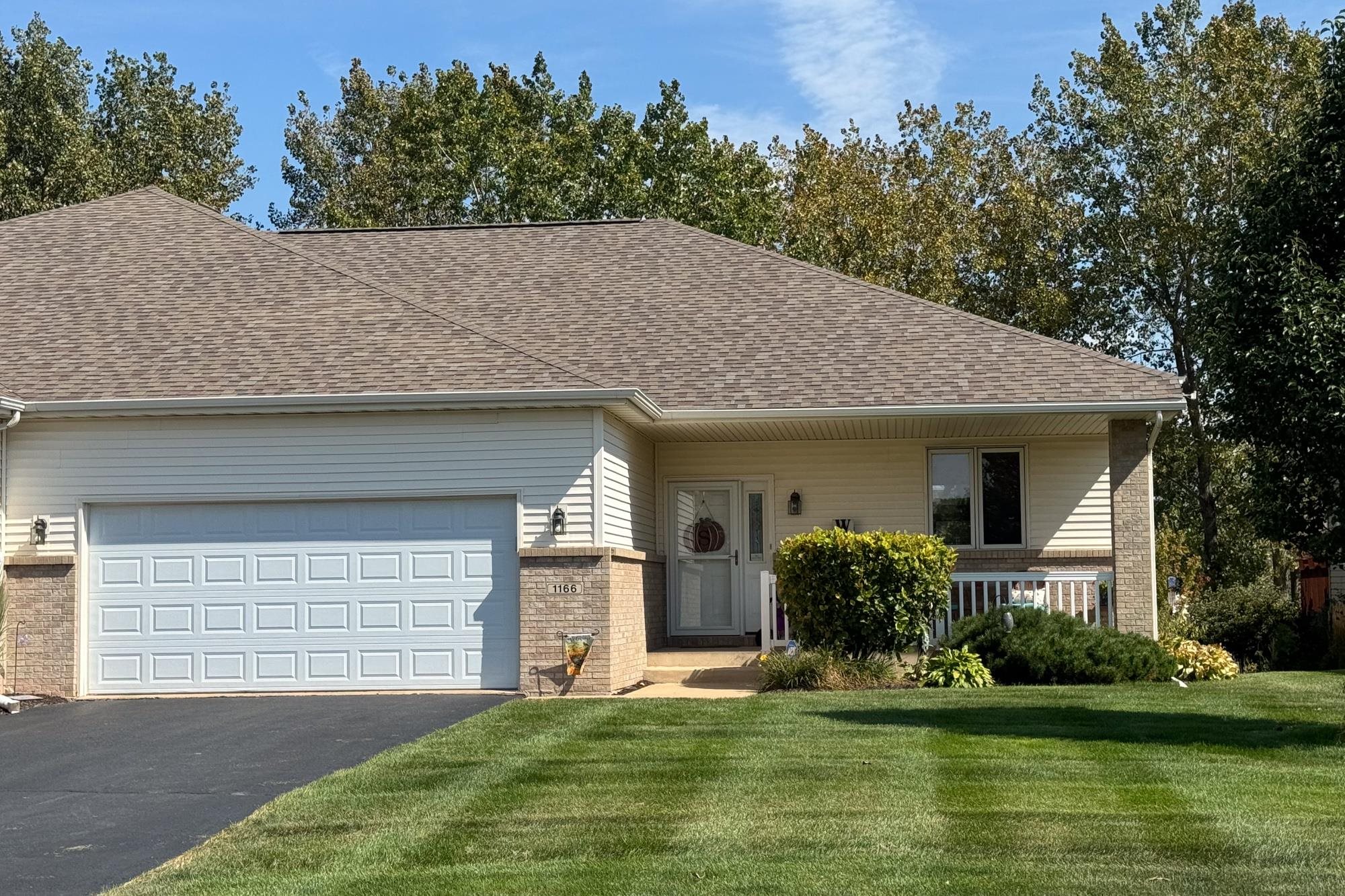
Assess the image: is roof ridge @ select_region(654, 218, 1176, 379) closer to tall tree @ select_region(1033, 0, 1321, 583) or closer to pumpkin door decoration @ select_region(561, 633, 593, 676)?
pumpkin door decoration @ select_region(561, 633, 593, 676)

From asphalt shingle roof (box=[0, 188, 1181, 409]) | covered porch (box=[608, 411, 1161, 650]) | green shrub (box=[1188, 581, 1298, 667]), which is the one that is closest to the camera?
asphalt shingle roof (box=[0, 188, 1181, 409])

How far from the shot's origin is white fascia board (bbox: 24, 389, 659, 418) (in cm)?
1521

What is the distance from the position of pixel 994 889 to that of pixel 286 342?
11914 mm

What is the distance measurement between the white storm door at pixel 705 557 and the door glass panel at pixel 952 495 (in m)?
2.61

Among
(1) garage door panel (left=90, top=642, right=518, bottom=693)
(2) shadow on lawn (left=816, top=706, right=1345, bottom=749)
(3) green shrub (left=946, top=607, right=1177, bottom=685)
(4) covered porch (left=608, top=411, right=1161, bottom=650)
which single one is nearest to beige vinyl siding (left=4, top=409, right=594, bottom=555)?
(1) garage door panel (left=90, top=642, right=518, bottom=693)

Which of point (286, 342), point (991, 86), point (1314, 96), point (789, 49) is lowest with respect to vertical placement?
point (286, 342)

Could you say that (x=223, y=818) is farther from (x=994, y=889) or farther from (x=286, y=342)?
(x=286, y=342)

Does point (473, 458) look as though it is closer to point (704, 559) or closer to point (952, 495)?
point (704, 559)

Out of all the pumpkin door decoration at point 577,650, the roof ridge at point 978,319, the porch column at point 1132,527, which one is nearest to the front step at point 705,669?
the pumpkin door decoration at point 577,650

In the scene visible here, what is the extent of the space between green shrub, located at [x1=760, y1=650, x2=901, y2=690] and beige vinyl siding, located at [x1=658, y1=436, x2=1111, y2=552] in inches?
172

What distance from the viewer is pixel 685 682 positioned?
54.8ft

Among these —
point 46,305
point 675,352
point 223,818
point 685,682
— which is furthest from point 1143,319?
point 223,818

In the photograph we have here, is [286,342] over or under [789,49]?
under

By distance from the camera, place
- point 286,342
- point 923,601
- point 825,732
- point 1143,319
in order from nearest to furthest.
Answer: point 825,732 < point 923,601 < point 286,342 < point 1143,319
